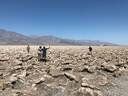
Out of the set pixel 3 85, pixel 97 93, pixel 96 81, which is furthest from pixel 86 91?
pixel 3 85

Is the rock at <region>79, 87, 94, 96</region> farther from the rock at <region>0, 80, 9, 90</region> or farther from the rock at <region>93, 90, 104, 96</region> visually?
the rock at <region>0, 80, 9, 90</region>

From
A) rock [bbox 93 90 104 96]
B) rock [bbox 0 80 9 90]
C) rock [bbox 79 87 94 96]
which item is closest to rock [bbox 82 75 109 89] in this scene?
rock [bbox 93 90 104 96]

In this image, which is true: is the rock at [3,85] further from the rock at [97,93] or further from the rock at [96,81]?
the rock at [97,93]

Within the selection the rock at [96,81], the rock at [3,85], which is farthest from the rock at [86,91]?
the rock at [3,85]

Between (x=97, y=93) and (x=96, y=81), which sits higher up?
(x=96, y=81)

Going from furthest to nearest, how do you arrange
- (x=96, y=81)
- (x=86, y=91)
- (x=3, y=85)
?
1. (x=96, y=81)
2. (x=3, y=85)
3. (x=86, y=91)

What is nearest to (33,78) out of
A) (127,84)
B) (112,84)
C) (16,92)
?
(16,92)

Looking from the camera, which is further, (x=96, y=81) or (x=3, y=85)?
(x=96, y=81)

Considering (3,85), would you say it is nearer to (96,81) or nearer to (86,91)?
(86,91)

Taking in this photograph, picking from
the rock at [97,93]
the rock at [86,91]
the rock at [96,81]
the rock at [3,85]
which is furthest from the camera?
the rock at [96,81]

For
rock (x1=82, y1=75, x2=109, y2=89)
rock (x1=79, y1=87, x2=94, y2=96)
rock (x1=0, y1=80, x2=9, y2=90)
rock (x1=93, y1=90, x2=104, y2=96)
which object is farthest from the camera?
rock (x1=82, y1=75, x2=109, y2=89)

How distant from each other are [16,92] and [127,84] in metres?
6.28

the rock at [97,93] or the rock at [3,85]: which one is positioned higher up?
the rock at [3,85]

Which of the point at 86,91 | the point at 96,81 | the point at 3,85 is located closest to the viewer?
the point at 86,91
